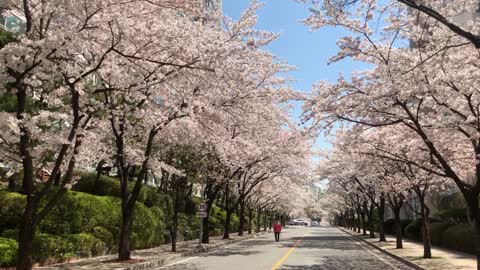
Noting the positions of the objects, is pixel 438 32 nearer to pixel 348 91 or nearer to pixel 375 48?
pixel 375 48

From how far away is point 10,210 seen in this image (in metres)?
17.5

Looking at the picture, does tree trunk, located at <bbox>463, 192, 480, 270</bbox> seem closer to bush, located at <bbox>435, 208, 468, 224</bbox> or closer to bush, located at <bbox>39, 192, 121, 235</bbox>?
bush, located at <bbox>39, 192, 121, 235</bbox>

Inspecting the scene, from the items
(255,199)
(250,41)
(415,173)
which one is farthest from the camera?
(255,199)

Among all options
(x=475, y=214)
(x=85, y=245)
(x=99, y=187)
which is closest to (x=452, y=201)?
(x=99, y=187)

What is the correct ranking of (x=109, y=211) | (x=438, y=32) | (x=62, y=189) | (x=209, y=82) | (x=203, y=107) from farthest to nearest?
1. (x=109, y=211)
2. (x=203, y=107)
3. (x=209, y=82)
4. (x=438, y=32)
5. (x=62, y=189)

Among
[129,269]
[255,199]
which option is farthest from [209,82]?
[255,199]

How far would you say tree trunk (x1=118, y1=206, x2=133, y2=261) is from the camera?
18344 mm

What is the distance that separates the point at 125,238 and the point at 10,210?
413 cm

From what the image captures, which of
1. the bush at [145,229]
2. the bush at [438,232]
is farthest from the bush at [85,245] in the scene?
the bush at [438,232]

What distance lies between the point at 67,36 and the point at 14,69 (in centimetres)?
140

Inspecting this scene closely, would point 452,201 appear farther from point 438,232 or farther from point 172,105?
point 172,105

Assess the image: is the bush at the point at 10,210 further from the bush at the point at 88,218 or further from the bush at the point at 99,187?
the bush at the point at 99,187

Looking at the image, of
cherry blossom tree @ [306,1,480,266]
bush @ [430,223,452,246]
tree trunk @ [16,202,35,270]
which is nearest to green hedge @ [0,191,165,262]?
tree trunk @ [16,202,35,270]

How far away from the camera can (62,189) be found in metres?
11.9
